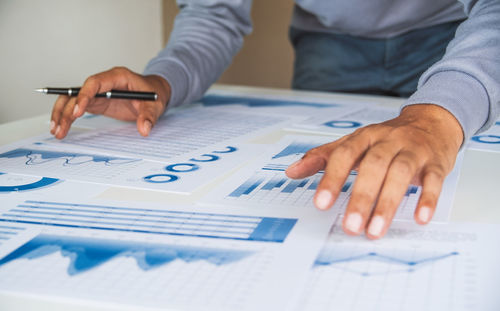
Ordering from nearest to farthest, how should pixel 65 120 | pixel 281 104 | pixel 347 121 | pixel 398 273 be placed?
pixel 398 273 < pixel 65 120 < pixel 347 121 < pixel 281 104

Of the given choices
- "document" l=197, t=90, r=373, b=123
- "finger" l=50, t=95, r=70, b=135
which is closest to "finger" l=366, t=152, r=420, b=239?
"document" l=197, t=90, r=373, b=123

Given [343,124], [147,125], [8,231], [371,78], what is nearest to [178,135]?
[147,125]

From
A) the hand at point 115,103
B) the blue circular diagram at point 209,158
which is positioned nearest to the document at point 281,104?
the hand at point 115,103

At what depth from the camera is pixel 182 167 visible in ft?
2.22

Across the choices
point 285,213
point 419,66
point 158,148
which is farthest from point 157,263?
point 419,66

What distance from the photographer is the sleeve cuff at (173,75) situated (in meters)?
1.01

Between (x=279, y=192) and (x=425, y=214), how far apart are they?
0.17 meters

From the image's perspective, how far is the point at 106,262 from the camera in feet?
1.39

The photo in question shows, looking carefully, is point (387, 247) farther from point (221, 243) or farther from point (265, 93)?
point (265, 93)

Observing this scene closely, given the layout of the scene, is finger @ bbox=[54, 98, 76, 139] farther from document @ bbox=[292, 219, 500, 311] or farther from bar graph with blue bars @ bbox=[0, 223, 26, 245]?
document @ bbox=[292, 219, 500, 311]

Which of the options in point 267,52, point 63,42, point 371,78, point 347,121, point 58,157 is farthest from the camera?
point 267,52

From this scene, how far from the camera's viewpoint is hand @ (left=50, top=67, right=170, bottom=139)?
33.8 inches

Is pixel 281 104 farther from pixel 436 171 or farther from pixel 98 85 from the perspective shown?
pixel 436 171

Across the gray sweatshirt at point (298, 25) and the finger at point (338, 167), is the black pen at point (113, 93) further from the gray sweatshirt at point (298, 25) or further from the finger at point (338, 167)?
the finger at point (338, 167)
